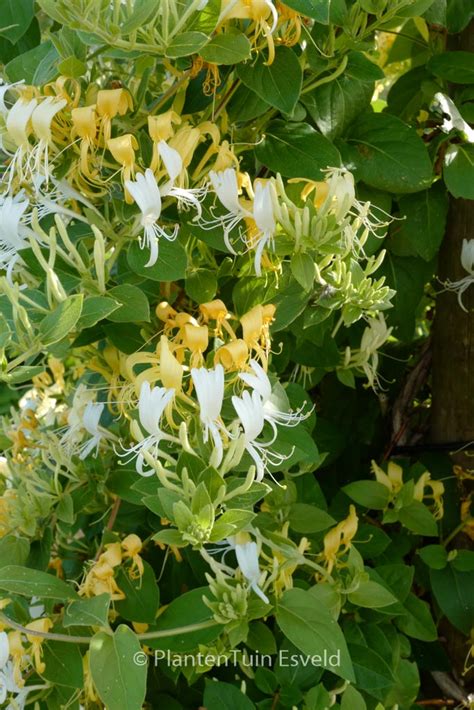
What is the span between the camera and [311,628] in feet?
2.27

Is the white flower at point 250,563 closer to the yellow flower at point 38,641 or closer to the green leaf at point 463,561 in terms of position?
the yellow flower at point 38,641

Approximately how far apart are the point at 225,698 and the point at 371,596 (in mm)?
150

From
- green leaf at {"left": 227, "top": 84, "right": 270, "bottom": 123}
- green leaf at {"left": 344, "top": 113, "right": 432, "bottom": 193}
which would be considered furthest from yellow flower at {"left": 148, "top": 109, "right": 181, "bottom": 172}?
green leaf at {"left": 344, "top": 113, "right": 432, "bottom": 193}

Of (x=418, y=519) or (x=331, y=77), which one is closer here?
(x=331, y=77)

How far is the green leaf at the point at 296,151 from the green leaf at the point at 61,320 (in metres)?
0.24

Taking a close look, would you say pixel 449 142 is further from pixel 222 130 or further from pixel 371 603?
pixel 371 603

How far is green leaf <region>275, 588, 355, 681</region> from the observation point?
0.68m

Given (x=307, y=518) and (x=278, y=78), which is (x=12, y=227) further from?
(x=307, y=518)

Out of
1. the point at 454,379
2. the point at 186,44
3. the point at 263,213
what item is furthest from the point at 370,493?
the point at 186,44

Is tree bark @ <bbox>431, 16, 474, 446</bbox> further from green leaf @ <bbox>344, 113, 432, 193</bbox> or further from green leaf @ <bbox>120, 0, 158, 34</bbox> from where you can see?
green leaf @ <bbox>120, 0, 158, 34</bbox>

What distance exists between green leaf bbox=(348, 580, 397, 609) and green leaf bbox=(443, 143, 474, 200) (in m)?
0.35

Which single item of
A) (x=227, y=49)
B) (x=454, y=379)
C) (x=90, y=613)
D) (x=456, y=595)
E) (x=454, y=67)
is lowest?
(x=456, y=595)

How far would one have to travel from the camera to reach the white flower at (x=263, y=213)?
2.05ft

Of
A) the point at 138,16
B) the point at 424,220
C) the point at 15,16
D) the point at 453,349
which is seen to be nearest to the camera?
the point at 138,16
